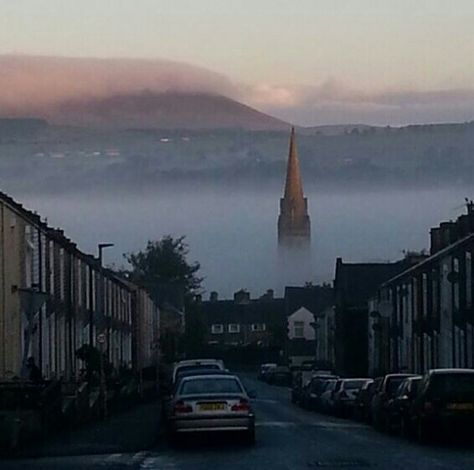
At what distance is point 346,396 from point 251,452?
75.9ft

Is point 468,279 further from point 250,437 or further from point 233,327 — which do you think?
point 233,327

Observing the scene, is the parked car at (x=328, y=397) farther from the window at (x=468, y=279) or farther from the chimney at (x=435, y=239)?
the chimney at (x=435, y=239)

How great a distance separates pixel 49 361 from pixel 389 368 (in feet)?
91.7

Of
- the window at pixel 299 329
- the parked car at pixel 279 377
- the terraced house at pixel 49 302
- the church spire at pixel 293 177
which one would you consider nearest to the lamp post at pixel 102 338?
the terraced house at pixel 49 302

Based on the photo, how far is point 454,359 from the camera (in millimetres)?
56781

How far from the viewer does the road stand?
24.1 m

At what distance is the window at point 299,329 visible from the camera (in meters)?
136

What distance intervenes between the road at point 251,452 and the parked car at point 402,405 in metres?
0.48

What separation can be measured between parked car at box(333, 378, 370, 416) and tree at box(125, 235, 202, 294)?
3743 inches

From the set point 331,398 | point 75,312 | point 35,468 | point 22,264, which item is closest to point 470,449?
point 35,468

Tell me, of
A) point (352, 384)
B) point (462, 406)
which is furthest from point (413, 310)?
point (462, 406)

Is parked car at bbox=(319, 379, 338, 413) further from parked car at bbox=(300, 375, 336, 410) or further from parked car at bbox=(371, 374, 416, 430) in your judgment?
parked car at bbox=(371, 374, 416, 430)

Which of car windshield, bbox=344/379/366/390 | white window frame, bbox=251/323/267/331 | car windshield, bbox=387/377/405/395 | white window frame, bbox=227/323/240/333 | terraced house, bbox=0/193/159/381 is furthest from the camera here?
white window frame, bbox=227/323/240/333

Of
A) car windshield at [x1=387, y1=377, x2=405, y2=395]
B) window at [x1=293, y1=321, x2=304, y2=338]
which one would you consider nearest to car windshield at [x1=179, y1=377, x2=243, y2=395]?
car windshield at [x1=387, y1=377, x2=405, y2=395]
